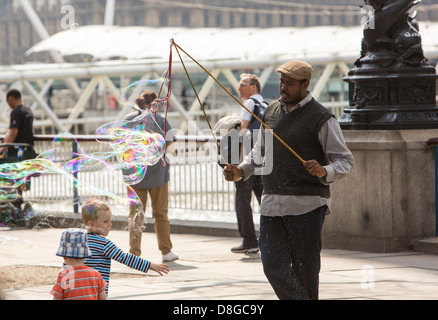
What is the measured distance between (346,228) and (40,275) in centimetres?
331

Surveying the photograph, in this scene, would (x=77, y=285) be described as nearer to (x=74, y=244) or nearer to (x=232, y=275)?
(x=74, y=244)

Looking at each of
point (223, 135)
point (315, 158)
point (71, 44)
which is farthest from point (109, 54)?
point (315, 158)

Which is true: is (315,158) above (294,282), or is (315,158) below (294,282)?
above

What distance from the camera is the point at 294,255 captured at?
20.5 ft

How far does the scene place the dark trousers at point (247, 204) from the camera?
10.6 meters

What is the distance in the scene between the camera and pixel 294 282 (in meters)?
6.17

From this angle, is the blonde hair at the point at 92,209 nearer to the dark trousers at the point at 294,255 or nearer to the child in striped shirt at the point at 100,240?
the child in striped shirt at the point at 100,240

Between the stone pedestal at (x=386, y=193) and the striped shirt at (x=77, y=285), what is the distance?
530cm

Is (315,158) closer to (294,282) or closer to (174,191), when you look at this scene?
(294,282)

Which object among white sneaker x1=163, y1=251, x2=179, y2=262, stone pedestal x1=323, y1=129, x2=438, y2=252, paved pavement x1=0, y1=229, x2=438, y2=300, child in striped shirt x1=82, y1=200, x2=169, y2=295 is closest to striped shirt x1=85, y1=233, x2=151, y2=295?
child in striped shirt x1=82, y1=200, x2=169, y2=295

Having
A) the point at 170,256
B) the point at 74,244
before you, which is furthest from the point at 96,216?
the point at 170,256

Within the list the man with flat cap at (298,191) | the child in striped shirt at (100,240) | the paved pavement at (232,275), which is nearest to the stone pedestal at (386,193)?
the paved pavement at (232,275)

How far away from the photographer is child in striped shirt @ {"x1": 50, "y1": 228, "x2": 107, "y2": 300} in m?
5.42

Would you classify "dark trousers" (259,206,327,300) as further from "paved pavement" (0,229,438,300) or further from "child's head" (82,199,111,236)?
"paved pavement" (0,229,438,300)
